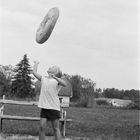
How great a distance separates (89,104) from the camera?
56531 mm

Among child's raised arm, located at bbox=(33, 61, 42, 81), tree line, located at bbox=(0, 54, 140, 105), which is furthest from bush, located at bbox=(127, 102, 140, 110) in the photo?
child's raised arm, located at bbox=(33, 61, 42, 81)

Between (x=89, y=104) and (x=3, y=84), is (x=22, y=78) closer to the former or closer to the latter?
(x=3, y=84)

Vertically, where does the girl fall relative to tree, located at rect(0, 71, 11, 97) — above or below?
below

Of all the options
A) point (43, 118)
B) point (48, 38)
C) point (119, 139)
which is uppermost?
point (48, 38)

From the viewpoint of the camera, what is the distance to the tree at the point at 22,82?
7981 cm

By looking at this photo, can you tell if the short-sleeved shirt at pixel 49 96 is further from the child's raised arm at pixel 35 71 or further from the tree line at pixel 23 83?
the tree line at pixel 23 83

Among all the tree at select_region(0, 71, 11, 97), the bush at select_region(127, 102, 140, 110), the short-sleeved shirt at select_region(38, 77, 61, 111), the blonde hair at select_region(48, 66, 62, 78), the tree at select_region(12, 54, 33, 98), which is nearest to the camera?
the short-sleeved shirt at select_region(38, 77, 61, 111)

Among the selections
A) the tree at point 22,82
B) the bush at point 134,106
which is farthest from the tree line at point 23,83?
the bush at point 134,106

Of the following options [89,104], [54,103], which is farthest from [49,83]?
[89,104]

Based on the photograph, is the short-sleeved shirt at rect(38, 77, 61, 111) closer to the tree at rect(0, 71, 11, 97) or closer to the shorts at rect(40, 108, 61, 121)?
the shorts at rect(40, 108, 61, 121)

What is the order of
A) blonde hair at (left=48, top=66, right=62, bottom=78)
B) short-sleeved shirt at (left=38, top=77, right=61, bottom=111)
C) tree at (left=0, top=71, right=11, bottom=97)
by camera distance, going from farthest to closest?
Result: tree at (left=0, top=71, right=11, bottom=97) → blonde hair at (left=48, top=66, right=62, bottom=78) → short-sleeved shirt at (left=38, top=77, right=61, bottom=111)

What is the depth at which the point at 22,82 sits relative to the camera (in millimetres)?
80375

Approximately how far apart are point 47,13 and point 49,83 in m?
2.35

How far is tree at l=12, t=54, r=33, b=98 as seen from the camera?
7981 cm
